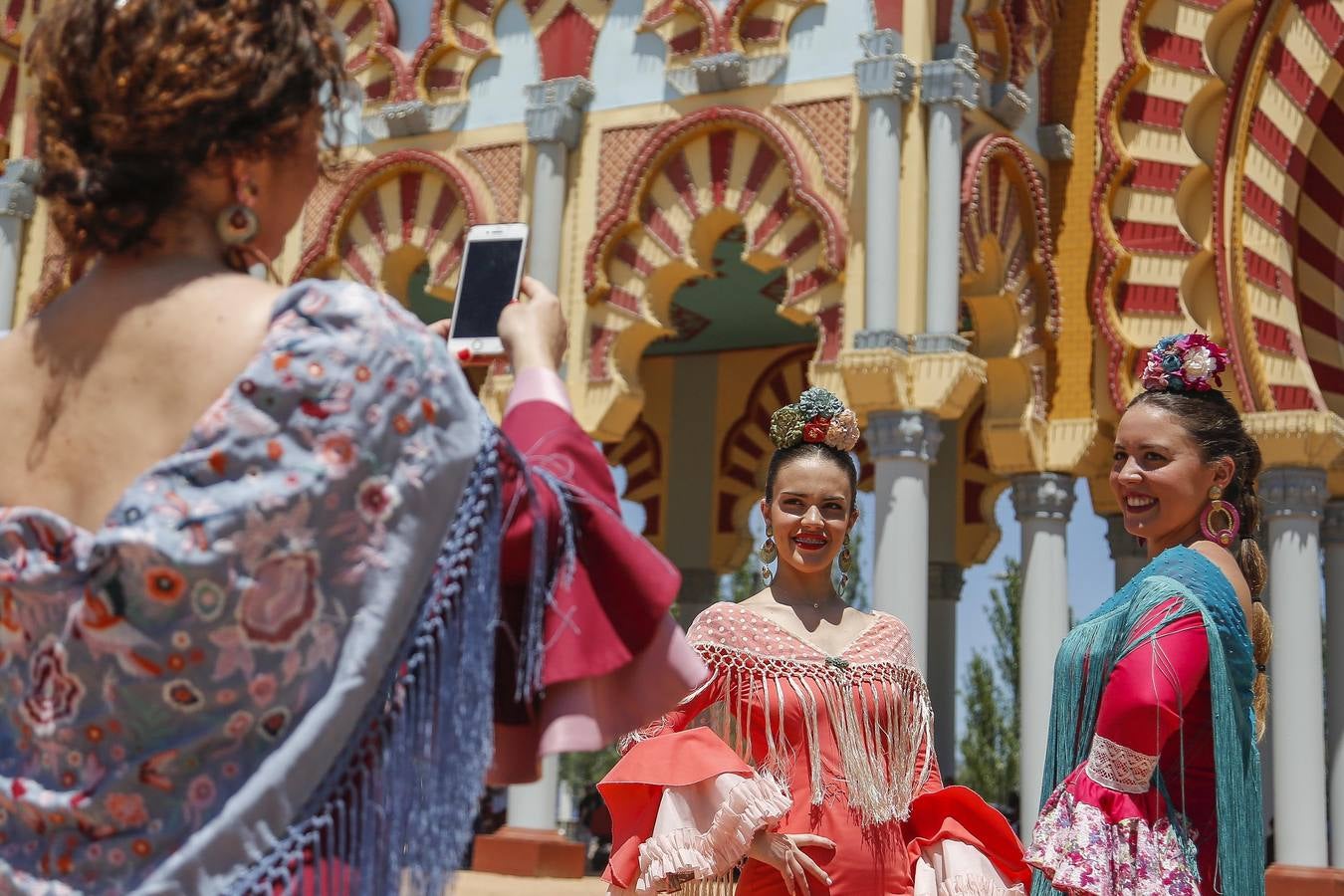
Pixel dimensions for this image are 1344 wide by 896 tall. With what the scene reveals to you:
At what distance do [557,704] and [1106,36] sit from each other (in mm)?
12276

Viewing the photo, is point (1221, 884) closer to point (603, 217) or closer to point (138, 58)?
point (138, 58)

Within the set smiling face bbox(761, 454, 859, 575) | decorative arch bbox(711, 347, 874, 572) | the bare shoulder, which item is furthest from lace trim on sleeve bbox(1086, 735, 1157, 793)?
decorative arch bbox(711, 347, 874, 572)

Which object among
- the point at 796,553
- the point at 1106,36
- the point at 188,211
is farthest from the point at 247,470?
the point at 1106,36

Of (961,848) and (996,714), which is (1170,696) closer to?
(961,848)

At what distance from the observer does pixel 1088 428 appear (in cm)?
1251

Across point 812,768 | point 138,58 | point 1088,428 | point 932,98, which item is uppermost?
point 932,98

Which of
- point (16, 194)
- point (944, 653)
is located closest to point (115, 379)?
point (16, 194)

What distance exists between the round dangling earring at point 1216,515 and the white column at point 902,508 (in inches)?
293

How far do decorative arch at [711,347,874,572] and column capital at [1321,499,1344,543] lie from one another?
17.8 feet

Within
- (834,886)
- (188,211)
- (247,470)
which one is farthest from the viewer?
(834,886)

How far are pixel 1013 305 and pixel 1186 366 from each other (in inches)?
347

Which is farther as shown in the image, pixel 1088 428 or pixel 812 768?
pixel 1088 428

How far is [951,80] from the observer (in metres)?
11.3

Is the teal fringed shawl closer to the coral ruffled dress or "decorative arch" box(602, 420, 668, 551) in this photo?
the coral ruffled dress
